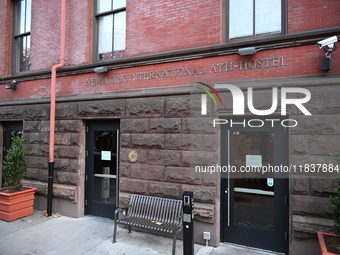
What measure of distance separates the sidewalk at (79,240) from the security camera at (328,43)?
3.79 m

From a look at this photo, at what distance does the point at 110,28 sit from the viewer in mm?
6926

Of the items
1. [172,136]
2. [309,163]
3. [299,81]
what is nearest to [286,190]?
[309,163]

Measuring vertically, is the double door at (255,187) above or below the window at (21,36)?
below

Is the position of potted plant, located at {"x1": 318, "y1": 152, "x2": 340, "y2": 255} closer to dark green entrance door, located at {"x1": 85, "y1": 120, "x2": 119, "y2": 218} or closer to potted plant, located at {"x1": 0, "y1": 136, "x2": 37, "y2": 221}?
dark green entrance door, located at {"x1": 85, "y1": 120, "x2": 119, "y2": 218}

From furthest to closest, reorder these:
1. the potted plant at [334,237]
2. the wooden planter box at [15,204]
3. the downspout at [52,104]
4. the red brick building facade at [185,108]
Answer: the downspout at [52,104], the wooden planter box at [15,204], the red brick building facade at [185,108], the potted plant at [334,237]

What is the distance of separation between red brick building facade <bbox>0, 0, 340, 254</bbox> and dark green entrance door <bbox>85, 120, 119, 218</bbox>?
0.09ft

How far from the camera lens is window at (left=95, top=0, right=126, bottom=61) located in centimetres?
673

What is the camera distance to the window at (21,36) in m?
8.48

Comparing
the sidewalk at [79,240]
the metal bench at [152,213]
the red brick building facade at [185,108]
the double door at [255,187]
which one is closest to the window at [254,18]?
the red brick building facade at [185,108]

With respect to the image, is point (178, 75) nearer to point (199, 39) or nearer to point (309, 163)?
point (199, 39)

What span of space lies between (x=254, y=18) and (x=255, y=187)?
343 cm

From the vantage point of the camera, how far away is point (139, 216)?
551 cm

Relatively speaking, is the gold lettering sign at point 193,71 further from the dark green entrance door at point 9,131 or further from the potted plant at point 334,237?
the dark green entrance door at point 9,131

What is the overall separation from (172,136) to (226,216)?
197 cm
